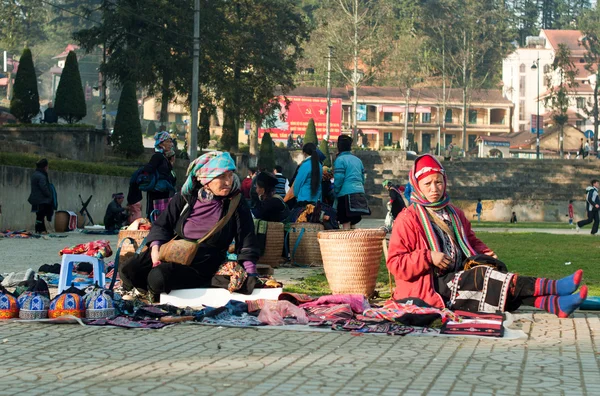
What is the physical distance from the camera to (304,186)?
14703mm

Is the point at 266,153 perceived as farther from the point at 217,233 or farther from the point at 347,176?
the point at 217,233

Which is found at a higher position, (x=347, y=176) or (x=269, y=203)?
(x=347, y=176)

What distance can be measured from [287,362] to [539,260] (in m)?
10.6

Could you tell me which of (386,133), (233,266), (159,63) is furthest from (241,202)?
(386,133)

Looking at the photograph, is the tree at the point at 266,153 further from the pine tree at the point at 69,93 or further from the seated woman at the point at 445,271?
the seated woman at the point at 445,271

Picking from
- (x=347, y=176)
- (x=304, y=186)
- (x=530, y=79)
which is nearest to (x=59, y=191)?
(x=304, y=186)

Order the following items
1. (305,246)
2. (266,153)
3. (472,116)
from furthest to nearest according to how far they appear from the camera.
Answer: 1. (472,116)
2. (266,153)
3. (305,246)

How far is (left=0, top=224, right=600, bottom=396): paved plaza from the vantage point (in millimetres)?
5737

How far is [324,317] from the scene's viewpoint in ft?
28.1

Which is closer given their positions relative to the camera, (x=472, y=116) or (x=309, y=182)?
(x=309, y=182)

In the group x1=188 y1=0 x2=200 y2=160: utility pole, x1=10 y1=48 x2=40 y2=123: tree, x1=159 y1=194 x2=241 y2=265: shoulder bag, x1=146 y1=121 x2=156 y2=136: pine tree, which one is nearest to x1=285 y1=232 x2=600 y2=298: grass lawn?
x1=159 y1=194 x2=241 y2=265: shoulder bag

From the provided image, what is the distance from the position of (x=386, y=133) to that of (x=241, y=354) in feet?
336

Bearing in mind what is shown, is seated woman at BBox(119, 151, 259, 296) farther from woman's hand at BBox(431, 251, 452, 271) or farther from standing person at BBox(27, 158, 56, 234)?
standing person at BBox(27, 158, 56, 234)

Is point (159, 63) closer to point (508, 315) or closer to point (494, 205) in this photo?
point (494, 205)
